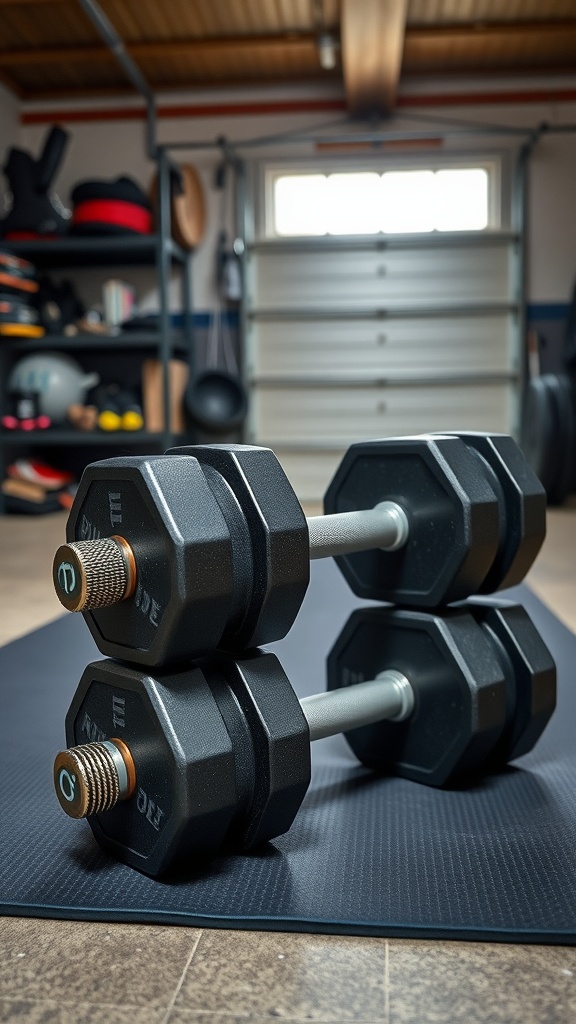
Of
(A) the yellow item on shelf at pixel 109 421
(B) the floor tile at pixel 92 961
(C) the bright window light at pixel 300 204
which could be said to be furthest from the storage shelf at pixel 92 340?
(B) the floor tile at pixel 92 961

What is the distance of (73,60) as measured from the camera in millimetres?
6121

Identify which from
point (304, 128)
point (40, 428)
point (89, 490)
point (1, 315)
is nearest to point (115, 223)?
point (1, 315)

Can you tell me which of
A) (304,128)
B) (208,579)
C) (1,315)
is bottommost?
(208,579)

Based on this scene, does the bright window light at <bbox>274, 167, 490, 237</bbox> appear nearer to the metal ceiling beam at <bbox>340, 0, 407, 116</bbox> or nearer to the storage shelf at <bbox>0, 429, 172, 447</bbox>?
the metal ceiling beam at <bbox>340, 0, 407, 116</bbox>

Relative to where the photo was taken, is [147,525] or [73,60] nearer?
[147,525]

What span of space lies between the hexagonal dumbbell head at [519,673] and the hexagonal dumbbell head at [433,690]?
1.3 inches

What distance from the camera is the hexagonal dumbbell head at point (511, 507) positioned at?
1.23 metres

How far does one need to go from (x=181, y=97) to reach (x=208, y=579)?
6.62 meters

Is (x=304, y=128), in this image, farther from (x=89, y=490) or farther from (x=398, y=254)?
(x=89, y=490)

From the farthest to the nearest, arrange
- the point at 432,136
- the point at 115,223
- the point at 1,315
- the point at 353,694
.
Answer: the point at 432,136
the point at 115,223
the point at 1,315
the point at 353,694

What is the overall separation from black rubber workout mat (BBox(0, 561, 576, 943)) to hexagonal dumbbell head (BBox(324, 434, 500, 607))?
28 centimetres

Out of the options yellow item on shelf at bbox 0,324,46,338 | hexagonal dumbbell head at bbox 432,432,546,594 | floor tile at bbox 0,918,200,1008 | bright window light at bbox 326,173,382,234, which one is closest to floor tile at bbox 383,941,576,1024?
floor tile at bbox 0,918,200,1008

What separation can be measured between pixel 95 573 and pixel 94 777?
216 mm

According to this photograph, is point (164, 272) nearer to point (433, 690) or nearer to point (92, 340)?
point (92, 340)
